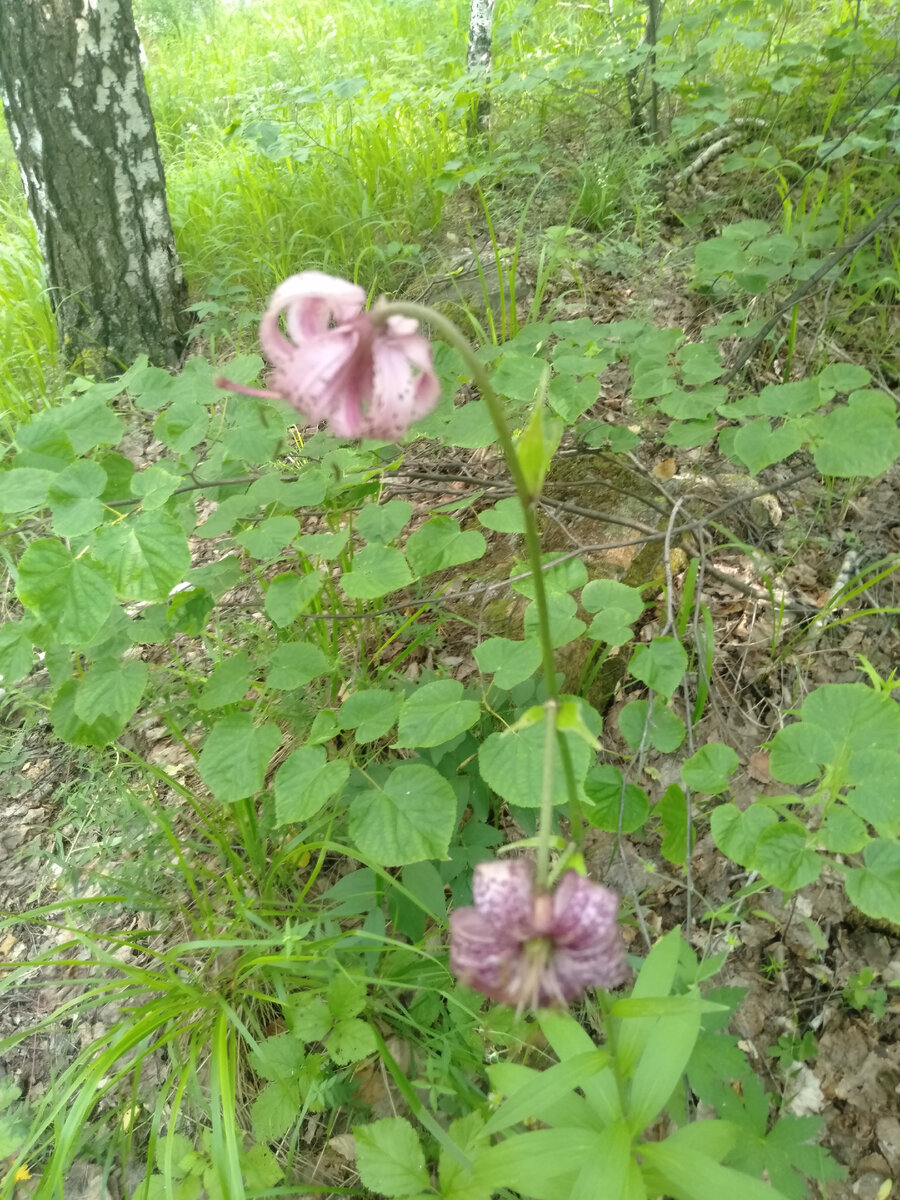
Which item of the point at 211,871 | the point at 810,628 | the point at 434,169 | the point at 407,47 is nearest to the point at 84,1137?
the point at 211,871

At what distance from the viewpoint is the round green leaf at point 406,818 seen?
119 centimetres

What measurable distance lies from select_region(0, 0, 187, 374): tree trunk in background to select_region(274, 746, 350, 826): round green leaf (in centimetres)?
219

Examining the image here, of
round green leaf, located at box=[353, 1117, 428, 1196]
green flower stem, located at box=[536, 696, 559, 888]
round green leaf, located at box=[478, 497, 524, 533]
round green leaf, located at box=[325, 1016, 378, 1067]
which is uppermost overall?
green flower stem, located at box=[536, 696, 559, 888]

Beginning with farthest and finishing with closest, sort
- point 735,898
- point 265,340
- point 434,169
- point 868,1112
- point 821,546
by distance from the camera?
point 434,169
point 821,546
point 735,898
point 868,1112
point 265,340

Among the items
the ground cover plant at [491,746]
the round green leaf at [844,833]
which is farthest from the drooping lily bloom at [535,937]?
the round green leaf at [844,833]

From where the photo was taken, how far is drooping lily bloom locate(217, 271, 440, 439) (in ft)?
2.17

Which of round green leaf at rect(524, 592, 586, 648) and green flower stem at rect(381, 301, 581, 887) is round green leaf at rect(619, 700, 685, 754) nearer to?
round green leaf at rect(524, 592, 586, 648)

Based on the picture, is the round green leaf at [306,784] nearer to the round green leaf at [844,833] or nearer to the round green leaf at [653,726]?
the round green leaf at [653,726]

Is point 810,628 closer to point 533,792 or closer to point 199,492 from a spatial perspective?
point 533,792

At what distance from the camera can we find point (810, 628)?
177cm

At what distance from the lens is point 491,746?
3.85 ft

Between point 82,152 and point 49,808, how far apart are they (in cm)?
231

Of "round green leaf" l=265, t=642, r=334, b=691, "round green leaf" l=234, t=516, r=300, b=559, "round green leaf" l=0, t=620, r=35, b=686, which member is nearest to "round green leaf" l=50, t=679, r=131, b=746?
"round green leaf" l=0, t=620, r=35, b=686

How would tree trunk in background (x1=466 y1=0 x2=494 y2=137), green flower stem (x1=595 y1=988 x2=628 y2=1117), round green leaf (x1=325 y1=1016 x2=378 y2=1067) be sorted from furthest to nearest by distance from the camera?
tree trunk in background (x1=466 y1=0 x2=494 y2=137), round green leaf (x1=325 y1=1016 x2=378 y2=1067), green flower stem (x1=595 y1=988 x2=628 y2=1117)
